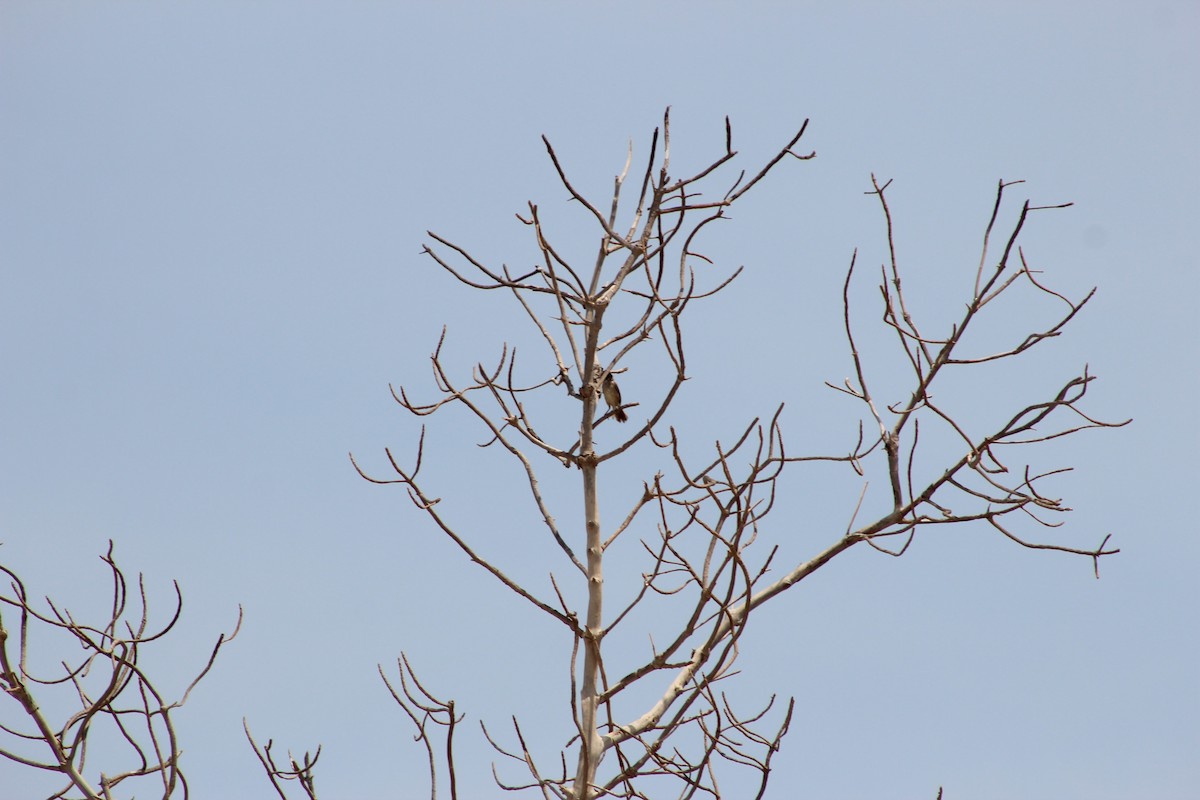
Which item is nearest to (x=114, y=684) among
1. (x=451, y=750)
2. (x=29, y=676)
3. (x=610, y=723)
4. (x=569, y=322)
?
(x=29, y=676)

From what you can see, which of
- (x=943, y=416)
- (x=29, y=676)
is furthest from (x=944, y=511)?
(x=29, y=676)

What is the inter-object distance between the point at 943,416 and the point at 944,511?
247mm

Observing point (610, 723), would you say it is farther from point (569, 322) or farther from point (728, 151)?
point (728, 151)

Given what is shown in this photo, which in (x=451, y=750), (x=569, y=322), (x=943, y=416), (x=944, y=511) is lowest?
(x=451, y=750)

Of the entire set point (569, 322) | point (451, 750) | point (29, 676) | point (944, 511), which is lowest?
point (451, 750)

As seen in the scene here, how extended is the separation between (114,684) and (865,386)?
6.91ft

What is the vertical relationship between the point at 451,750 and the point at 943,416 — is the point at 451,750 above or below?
below

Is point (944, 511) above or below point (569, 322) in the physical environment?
below

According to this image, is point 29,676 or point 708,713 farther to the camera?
point 708,713

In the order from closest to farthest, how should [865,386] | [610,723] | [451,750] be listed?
1. [451,750]
2. [610,723]
3. [865,386]

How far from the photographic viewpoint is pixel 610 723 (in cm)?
333

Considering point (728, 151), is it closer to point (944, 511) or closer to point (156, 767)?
point (944, 511)

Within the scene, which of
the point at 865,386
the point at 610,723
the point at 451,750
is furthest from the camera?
the point at 865,386

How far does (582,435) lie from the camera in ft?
11.7
